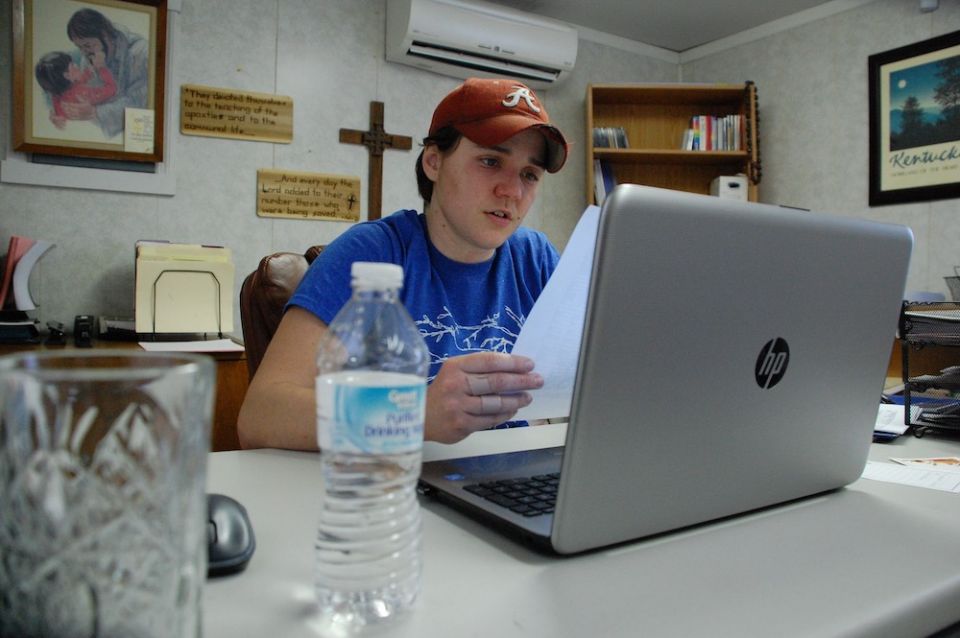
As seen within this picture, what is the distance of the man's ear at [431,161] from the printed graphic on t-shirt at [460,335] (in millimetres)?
315

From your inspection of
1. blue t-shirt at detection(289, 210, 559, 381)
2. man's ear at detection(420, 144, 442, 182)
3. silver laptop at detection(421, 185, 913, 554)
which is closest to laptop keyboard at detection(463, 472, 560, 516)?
silver laptop at detection(421, 185, 913, 554)

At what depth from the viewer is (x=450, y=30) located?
3061mm

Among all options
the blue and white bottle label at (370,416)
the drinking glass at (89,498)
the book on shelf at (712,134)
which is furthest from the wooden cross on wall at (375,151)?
Answer: the drinking glass at (89,498)

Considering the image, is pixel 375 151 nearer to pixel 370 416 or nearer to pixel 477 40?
pixel 477 40

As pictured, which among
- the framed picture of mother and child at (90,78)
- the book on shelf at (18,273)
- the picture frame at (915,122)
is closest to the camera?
the book on shelf at (18,273)

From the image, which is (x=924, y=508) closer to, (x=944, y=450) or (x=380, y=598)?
(x=944, y=450)

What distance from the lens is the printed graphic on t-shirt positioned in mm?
1223

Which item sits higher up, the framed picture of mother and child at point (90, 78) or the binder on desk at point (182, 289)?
the framed picture of mother and child at point (90, 78)

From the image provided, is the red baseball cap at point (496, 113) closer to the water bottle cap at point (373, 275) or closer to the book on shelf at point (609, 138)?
the water bottle cap at point (373, 275)

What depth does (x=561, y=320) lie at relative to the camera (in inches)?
28.1

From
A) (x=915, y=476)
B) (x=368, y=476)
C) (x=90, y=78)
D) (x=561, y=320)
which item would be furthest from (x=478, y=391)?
(x=90, y=78)

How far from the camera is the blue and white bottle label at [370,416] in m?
0.41

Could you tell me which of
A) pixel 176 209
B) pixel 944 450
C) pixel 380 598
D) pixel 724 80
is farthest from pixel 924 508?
pixel 724 80

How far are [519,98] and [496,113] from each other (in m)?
0.05
